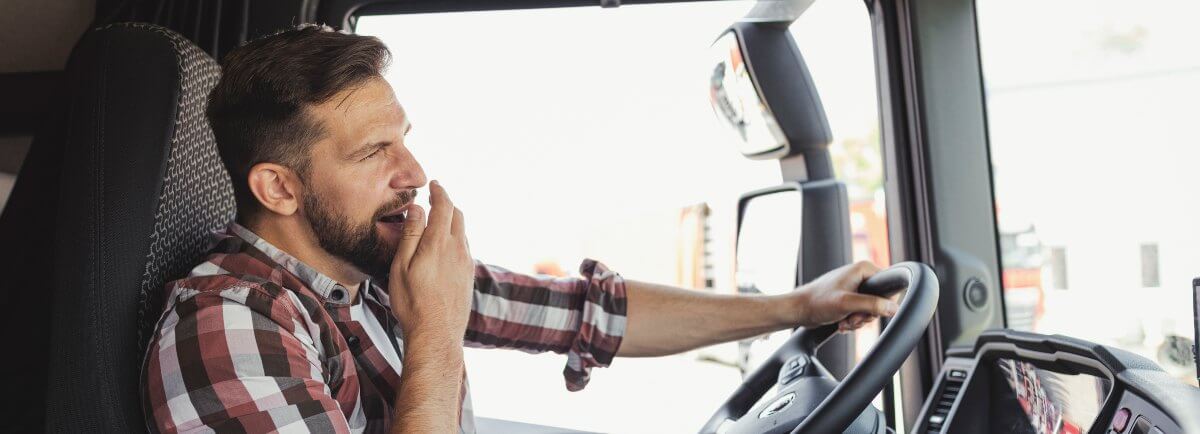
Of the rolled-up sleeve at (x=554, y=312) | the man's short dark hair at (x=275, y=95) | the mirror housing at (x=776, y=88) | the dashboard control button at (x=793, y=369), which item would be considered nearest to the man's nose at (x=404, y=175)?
the man's short dark hair at (x=275, y=95)

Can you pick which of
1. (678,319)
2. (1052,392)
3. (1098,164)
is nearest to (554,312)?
(678,319)

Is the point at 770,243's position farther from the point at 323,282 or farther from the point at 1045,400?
the point at 323,282

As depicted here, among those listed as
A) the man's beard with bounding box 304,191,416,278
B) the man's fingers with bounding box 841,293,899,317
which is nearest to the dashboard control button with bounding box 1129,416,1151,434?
the man's fingers with bounding box 841,293,899,317

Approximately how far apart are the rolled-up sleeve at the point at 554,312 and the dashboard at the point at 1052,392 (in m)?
0.64

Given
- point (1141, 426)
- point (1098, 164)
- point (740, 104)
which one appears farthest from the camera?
point (1098, 164)

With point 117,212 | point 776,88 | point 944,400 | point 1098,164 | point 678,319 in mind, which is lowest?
point 944,400

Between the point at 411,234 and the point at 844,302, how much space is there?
766 mm

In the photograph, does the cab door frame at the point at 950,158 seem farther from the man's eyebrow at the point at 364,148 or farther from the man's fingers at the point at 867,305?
the man's eyebrow at the point at 364,148

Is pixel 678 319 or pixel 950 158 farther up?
pixel 950 158

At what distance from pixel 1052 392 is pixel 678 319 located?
29.8 inches

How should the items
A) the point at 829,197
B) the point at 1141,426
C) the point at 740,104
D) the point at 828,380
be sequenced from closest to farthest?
1. the point at 1141,426
2. the point at 828,380
3. the point at 829,197
4. the point at 740,104

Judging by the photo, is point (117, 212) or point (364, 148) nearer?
point (117, 212)

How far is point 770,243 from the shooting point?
2139mm

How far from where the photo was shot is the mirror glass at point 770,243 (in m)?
2.00
